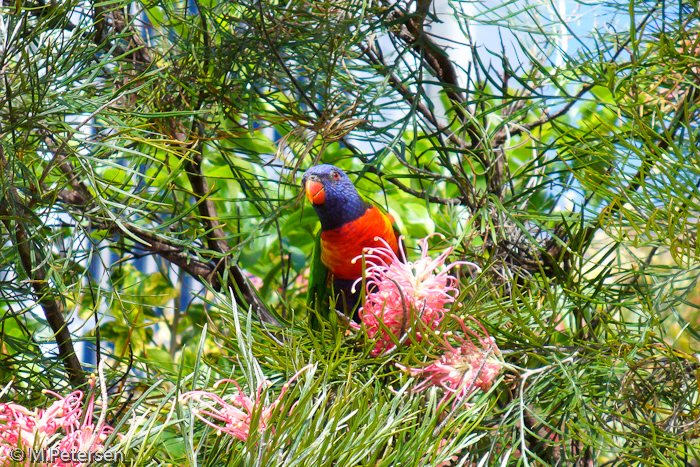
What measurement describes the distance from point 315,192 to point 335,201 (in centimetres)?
9

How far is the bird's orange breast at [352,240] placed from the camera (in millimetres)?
893

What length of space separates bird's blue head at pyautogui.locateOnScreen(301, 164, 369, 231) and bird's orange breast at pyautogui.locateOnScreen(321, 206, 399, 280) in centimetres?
1

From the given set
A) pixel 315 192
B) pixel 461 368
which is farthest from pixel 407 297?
pixel 315 192

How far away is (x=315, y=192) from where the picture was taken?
84cm

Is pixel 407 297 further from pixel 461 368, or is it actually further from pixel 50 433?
pixel 50 433

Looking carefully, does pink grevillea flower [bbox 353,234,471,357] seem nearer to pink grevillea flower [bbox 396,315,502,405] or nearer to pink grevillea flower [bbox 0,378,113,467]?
pink grevillea flower [bbox 396,315,502,405]

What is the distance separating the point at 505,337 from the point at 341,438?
0.15 meters

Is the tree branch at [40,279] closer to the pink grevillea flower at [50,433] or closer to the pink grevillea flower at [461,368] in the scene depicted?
the pink grevillea flower at [50,433]

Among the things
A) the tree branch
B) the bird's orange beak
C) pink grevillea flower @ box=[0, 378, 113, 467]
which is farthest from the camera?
the bird's orange beak

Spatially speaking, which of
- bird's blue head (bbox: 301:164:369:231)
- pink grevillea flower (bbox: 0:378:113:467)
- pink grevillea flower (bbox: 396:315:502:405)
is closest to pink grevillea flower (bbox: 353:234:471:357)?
pink grevillea flower (bbox: 396:315:502:405)

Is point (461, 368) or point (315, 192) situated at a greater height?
point (315, 192)

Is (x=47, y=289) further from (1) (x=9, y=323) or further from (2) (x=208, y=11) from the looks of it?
(1) (x=9, y=323)

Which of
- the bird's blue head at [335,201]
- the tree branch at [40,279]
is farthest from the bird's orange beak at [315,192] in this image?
the tree branch at [40,279]

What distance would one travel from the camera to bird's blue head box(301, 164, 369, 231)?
2.97ft
